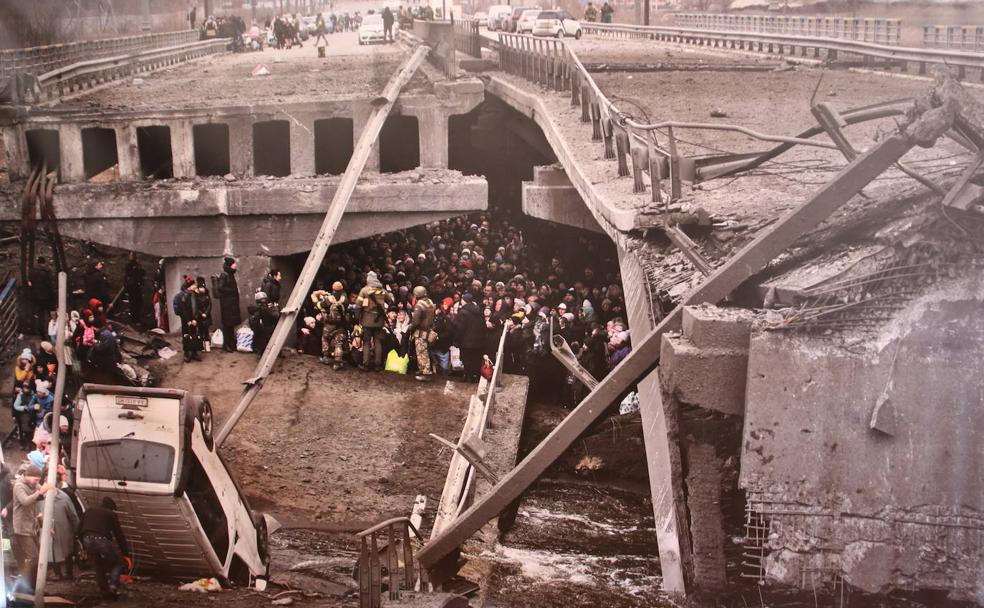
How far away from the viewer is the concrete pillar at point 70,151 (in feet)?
77.1

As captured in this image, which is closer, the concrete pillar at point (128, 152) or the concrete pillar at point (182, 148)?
the concrete pillar at point (128, 152)

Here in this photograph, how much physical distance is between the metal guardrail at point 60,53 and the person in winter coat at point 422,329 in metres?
8.82

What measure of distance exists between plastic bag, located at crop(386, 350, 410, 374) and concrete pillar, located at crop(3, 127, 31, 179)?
354 inches

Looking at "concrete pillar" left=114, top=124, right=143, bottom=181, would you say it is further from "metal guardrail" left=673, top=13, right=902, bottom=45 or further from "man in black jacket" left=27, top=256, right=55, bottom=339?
"metal guardrail" left=673, top=13, right=902, bottom=45

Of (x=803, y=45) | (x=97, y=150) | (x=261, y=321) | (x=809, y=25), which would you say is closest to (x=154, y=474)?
(x=261, y=321)

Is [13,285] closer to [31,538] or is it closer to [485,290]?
[485,290]

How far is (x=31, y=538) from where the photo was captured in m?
10.6

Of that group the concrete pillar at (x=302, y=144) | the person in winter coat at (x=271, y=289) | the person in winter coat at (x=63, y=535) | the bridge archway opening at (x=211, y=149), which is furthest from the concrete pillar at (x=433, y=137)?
the person in winter coat at (x=63, y=535)

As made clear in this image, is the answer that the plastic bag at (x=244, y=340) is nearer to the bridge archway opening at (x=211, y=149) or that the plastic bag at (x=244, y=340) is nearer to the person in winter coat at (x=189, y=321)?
the person in winter coat at (x=189, y=321)

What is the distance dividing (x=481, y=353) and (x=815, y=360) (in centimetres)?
1226

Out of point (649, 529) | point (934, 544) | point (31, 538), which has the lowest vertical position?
point (649, 529)

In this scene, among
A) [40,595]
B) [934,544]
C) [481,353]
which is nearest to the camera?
[934,544]

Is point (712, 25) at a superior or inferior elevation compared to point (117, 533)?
superior

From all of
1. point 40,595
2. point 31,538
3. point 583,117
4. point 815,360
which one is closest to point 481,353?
point 583,117
